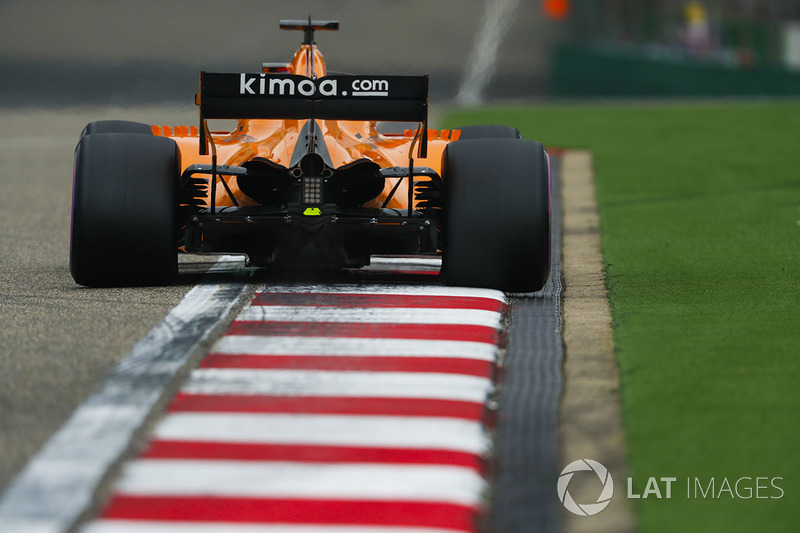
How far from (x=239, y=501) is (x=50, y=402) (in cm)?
146

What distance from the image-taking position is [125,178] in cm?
867

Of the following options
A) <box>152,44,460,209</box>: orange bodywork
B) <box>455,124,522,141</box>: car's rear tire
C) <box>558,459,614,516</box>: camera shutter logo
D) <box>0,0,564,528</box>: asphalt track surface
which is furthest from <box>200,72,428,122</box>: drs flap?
<box>558,459,614,516</box>: camera shutter logo

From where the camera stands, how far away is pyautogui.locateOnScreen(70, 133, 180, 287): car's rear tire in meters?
8.62

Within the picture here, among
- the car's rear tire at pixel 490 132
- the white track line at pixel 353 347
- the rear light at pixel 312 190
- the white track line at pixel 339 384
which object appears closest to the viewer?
the white track line at pixel 339 384

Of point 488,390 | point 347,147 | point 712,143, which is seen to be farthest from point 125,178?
point 712,143

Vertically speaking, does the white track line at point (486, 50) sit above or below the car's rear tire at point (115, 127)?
above

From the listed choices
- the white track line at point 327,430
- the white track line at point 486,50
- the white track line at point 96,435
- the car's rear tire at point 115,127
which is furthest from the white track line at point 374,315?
the white track line at point 486,50

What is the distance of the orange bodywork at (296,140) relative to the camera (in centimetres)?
923

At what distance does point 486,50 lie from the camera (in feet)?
163

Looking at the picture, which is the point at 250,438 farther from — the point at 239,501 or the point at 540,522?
the point at 540,522

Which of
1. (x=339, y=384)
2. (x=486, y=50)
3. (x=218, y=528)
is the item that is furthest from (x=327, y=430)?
(x=486, y=50)

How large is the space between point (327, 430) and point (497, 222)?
3.26 metres

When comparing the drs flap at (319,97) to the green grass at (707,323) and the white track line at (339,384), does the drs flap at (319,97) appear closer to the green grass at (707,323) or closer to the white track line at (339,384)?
the green grass at (707,323)

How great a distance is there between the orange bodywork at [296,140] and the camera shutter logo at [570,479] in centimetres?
413
